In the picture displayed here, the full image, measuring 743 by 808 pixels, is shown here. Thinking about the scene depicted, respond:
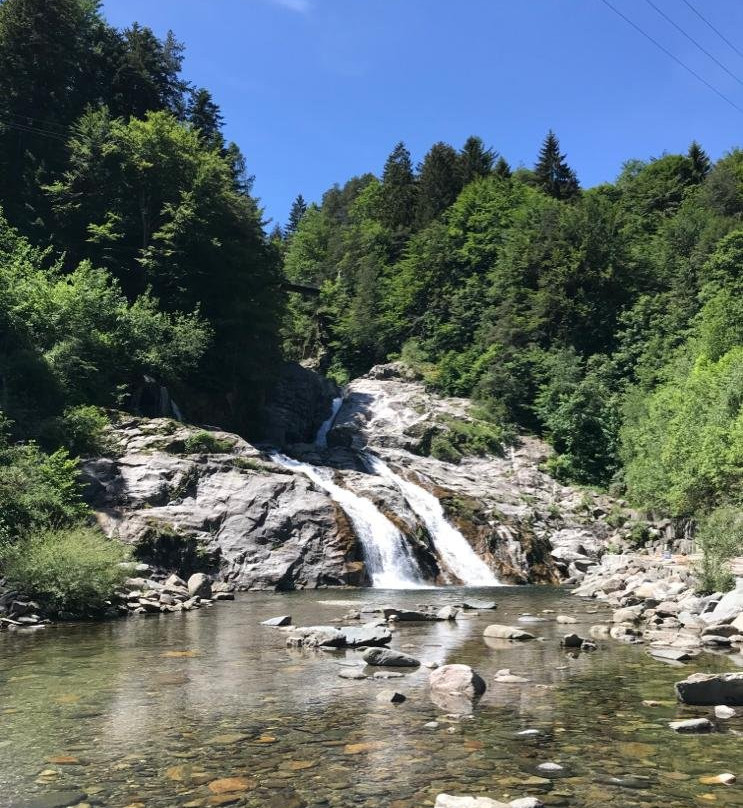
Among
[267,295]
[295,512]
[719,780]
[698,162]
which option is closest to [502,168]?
[698,162]

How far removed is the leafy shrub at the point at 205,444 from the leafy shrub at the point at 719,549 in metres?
18.4

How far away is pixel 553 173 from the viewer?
3103 inches

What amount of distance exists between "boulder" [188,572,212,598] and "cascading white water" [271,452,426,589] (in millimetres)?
6748

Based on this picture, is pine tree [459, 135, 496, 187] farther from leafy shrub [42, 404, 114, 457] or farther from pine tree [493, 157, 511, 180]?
leafy shrub [42, 404, 114, 457]

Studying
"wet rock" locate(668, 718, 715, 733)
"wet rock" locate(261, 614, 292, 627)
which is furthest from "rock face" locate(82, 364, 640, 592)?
"wet rock" locate(668, 718, 715, 733)

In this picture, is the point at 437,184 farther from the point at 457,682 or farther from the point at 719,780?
the point at 719,780

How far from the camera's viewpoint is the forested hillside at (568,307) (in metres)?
33.2

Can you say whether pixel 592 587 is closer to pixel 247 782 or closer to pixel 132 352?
pixel 247 782

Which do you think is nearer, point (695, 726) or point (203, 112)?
point (695, 726)

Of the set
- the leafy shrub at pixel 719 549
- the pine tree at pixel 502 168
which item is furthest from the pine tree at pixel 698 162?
the leafy shrub at pixel 719 549

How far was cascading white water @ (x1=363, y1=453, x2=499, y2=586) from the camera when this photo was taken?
28266 millimetres

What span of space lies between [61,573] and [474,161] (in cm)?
7061

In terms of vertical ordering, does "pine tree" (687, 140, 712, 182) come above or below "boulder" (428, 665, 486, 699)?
above

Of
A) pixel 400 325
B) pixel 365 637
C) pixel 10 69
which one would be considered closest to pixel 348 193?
pixel 400 325
